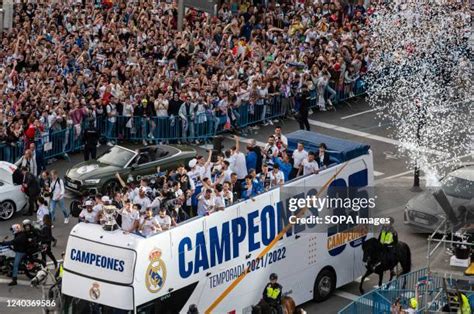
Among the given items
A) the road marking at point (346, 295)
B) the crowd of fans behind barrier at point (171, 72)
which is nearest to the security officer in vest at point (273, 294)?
the road marking at point (346, 295)

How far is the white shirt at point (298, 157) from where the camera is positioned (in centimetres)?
3075

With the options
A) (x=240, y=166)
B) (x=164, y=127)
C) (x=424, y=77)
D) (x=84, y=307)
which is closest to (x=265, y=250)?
(x=84, y=307)

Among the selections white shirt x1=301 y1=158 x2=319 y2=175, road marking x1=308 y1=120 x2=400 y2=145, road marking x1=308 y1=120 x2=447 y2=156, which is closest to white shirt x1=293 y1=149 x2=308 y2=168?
white shirt x1=301 y1=158 x2=319 y2=175

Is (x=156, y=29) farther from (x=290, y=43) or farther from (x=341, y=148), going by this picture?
(x=341, y=148)

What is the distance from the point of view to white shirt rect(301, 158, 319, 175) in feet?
97.7

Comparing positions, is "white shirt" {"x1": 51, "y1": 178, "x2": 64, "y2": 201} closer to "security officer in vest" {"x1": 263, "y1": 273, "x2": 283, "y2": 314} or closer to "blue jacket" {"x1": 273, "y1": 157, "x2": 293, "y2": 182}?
"blue jacket" {"x1": 273, "y1": 157, "x2": 293, "y2": 182}

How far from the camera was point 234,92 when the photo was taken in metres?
42.5

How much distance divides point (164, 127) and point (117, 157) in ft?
14.2

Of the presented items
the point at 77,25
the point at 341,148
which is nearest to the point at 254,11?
the point at 77,25

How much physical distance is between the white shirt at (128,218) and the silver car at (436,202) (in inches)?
371

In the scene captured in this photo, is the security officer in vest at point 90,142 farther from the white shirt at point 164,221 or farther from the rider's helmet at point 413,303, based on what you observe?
the rider's helmet at point 413,303

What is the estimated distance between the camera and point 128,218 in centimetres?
2686

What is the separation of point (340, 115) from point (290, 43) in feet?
13.2

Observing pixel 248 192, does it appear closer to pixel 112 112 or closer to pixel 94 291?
pixel 94 291
